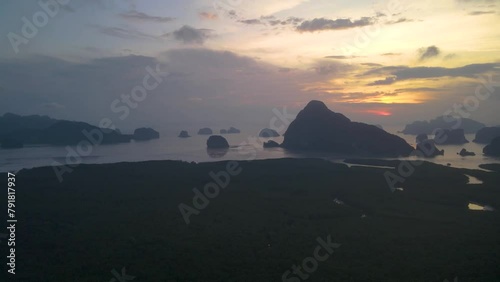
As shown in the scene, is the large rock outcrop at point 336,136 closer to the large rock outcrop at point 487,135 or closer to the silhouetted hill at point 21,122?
the large rock outcrop at point 487,135

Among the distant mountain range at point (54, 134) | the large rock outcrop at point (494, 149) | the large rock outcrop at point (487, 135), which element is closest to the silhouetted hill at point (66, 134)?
the distant mountain range at point (54, 134)

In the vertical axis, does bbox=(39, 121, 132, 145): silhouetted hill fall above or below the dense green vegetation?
above

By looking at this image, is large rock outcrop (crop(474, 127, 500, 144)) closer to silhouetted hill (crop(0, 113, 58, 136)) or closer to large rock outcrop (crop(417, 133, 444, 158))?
large rock outcrop (crop(417, 133, 444, 158))

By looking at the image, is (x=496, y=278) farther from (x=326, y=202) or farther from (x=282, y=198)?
(x=282, y=198)

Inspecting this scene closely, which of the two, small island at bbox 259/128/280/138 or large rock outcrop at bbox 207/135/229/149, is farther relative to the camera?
small island at bbox 259/128/280/138

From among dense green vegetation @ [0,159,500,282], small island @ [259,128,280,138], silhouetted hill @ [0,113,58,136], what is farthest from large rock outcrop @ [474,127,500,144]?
silhouetted hill @ [0,113,58,136]

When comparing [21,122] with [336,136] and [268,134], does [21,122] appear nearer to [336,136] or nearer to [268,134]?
[268,134]

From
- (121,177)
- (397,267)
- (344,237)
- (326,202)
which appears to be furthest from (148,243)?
(121,177)
